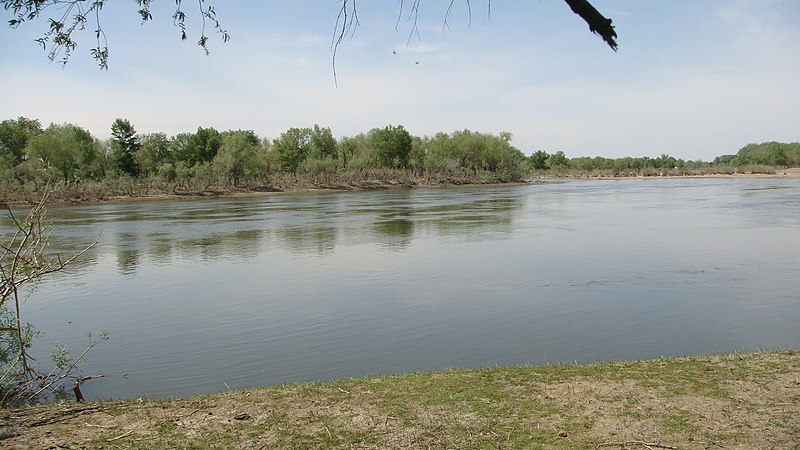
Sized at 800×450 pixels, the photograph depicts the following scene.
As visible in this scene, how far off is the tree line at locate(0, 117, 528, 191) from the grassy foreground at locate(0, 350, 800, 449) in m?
66.7

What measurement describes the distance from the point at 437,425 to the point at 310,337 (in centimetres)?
584

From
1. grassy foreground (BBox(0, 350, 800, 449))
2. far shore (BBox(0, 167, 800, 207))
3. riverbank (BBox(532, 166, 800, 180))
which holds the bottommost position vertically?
grassy foreground (BBox(0, 350, 800, 449))

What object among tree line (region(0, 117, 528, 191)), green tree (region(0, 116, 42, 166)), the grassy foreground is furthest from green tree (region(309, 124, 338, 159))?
the grassy foreground

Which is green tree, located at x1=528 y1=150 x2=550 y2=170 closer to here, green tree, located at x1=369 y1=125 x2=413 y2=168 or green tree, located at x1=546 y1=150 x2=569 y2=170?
green tree, located at x1=546 y1=150 x2=569 y2=170

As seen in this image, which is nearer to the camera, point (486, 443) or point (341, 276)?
point (486, 443)

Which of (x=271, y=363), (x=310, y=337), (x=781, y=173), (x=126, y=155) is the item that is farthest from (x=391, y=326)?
(x=781, y=173)

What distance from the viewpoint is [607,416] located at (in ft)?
17.6

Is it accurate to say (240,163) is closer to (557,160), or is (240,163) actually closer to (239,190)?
(239,190)

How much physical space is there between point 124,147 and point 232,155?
1652 centimetres

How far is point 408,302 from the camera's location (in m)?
13.2

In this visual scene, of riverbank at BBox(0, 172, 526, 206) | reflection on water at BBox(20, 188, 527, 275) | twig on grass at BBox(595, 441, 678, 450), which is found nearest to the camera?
twig on grass at BBox(595, 441, 678, 450)

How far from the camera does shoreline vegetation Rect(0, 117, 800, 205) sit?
7075 cm

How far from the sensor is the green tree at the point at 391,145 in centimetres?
10375

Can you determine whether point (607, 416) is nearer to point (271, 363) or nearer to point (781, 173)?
point (271, 363)
